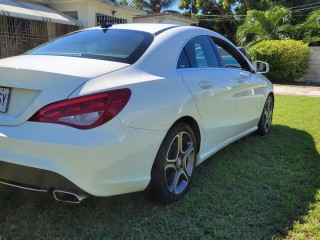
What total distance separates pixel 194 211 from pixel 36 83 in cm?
161

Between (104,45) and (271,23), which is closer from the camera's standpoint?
(104,45)

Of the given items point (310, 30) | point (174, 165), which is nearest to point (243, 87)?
point (174, 165)

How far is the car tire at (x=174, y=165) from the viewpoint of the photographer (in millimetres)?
2818

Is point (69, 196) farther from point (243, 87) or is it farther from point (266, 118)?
point (266, 118)

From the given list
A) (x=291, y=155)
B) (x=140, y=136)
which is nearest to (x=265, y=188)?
(x=291, y=155)

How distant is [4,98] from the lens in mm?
2449

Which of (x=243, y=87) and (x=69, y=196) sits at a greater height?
(x=243, y=87)

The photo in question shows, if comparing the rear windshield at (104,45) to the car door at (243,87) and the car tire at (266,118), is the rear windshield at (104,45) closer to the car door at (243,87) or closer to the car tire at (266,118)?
the car door at (243,87)

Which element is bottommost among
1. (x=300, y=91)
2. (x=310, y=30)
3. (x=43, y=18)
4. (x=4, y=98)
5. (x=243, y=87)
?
(x=300, y=91)

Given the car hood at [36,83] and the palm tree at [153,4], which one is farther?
the palm tree at [153,4]

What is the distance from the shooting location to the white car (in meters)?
2.27

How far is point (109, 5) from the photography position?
1702 centimetres

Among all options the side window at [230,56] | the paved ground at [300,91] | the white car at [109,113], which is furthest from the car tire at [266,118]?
the paved ground at [300,91]

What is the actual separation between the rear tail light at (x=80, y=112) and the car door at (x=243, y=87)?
2110 millimetres
